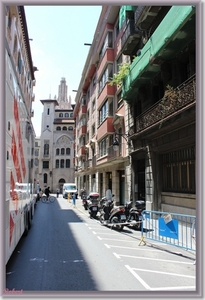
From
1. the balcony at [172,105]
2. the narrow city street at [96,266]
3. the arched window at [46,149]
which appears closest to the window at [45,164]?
the arched window at [46,149]

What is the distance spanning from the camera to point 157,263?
6.06 meters

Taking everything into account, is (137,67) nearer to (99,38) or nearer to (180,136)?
(180,136)

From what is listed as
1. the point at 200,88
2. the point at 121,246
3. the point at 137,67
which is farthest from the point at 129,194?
the point at 200,88

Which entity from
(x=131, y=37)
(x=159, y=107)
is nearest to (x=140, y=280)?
(x=159, y=107)

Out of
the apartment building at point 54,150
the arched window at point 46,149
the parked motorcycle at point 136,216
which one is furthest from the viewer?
the arched window at point 46,149

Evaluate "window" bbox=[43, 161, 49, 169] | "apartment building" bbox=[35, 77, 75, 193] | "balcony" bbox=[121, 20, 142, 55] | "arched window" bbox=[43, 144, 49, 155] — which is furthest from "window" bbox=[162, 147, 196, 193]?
"arched window" bbox=[43, 144, 49, 155]

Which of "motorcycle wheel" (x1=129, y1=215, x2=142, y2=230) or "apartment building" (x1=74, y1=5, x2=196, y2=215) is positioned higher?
"apartment building" (x1=74, y1=5, x2=196, y2=215)

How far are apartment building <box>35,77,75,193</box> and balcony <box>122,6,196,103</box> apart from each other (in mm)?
50785

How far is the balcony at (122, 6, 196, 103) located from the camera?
9313 millimetres

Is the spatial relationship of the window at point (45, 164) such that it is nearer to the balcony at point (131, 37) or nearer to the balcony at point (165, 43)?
the balcony at point (131, 37)

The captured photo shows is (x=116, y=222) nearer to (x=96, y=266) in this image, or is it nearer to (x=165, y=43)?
(x=96, y=266)

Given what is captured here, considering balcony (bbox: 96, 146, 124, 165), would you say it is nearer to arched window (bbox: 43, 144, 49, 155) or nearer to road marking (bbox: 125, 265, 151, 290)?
road marking (bbox: 125, 265, 151, 290)

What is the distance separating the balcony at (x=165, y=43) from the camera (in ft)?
30.6

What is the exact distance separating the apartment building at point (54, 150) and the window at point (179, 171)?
51.6 metres
